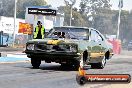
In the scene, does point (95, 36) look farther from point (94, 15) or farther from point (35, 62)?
point (94, 15)

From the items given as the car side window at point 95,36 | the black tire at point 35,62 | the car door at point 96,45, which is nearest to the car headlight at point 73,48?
the car door at point 96,45

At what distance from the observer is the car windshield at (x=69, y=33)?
621 inches

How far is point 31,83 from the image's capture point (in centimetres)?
1026

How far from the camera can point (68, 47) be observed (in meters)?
14.7

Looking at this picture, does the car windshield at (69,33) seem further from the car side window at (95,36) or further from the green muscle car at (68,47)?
the car side window at (95,36)

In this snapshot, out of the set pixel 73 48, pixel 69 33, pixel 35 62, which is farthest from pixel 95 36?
pixel 35 62

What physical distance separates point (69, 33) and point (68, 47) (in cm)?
135

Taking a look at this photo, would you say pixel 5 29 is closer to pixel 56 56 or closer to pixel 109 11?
pixel 56 56

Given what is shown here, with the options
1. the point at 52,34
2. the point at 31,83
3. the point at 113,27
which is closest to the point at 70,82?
the point at 31,83

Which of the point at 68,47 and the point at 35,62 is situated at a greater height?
the point at 68,47

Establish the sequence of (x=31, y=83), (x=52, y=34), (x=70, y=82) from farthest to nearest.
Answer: (x=52, y=34)
(x=70, y=82)
(x=31, y=83)

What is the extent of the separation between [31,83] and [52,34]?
19.5 ft

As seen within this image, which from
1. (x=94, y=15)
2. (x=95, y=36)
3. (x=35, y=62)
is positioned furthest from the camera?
(x=94, y=15)

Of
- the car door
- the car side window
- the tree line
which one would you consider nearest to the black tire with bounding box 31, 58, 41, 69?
the car door
